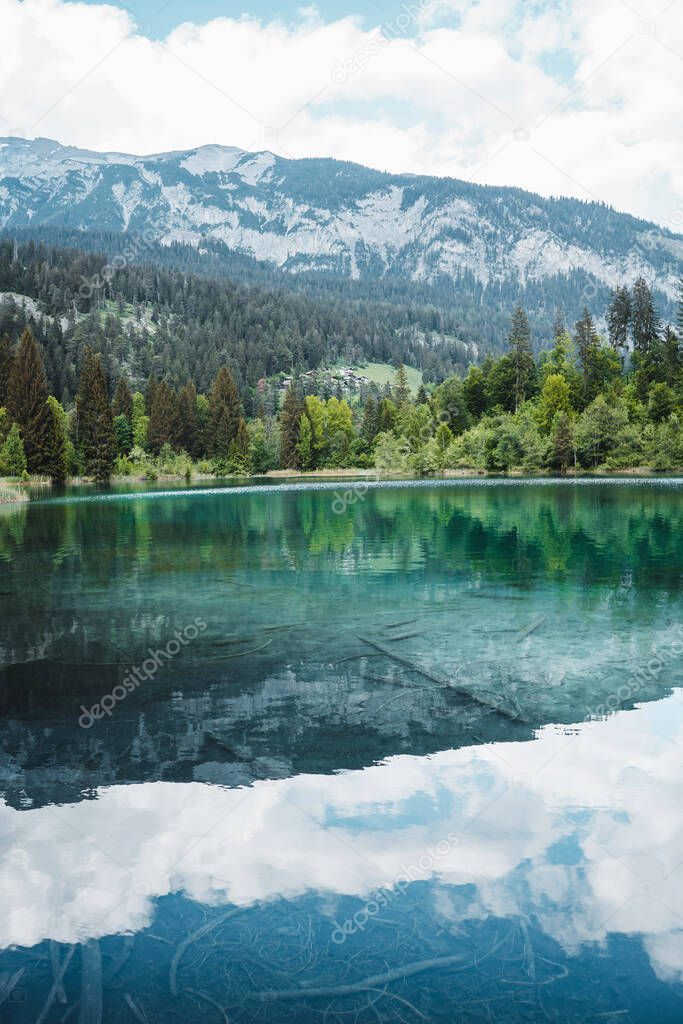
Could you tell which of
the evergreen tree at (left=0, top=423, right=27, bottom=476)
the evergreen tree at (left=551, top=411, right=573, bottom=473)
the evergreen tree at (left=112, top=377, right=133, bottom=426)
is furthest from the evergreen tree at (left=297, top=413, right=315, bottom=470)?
the evergreen tree at (left=0, top=423, right=27, bottom=476)

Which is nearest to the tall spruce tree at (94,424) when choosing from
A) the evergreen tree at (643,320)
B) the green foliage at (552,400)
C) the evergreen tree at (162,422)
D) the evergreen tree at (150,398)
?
the evergreen tree at (162,422)

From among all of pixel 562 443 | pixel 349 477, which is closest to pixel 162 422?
pixel 349 477

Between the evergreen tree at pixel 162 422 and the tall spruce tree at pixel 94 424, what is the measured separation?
25.6 metres

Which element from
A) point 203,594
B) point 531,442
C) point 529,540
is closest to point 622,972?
point 203,594

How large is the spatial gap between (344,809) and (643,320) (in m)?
152

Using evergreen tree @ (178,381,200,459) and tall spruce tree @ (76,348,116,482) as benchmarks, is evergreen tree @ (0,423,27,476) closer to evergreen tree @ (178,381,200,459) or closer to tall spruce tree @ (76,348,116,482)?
tall spruce tree @ (76,348,116,482)

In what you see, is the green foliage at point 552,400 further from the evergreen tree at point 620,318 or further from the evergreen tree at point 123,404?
the evergreen tree at point 123,404

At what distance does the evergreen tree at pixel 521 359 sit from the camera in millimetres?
140875

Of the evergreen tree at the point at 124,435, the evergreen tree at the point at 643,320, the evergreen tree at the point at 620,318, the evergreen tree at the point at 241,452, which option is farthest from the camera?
the evergreen tree at the point at 241,452

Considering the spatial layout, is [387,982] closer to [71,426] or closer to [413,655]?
[413,655]

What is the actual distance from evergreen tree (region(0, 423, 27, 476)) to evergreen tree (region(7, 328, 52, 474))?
17.9 feet

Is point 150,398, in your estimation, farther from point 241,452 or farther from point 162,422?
point 241,452

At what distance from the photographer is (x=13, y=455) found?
99.6m

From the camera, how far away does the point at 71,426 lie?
14162cm
